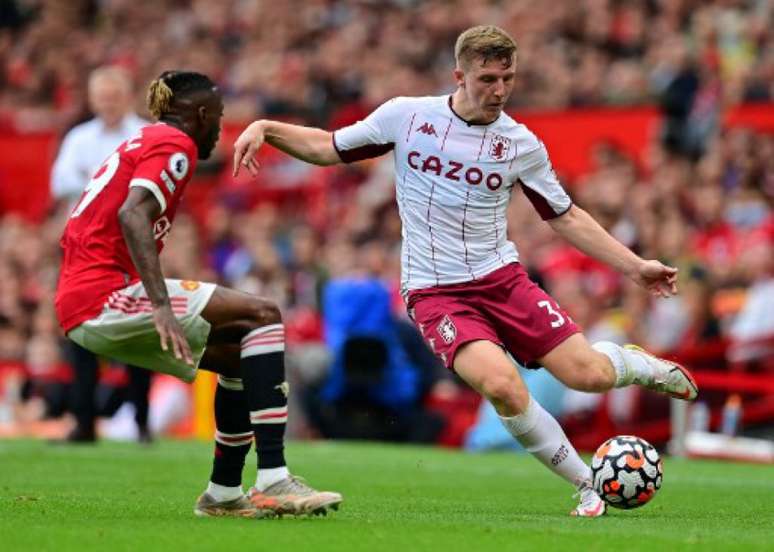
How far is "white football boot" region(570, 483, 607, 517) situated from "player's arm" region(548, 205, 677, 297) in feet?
3.67

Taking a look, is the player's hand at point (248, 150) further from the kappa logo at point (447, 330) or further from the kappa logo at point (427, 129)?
the kappa logo at point (447, 330)

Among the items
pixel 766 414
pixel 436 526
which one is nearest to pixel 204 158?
pixel 436 526

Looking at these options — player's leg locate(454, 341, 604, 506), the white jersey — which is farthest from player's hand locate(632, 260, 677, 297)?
player's leg locate(454, 341, 604, 506)

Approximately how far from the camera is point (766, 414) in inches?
595

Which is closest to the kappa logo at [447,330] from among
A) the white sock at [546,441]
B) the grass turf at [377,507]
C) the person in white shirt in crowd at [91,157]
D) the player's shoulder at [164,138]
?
the white sock at [546,441]

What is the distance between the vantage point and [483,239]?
907 cm

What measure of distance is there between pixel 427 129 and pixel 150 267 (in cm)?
184

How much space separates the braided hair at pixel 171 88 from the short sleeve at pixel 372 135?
2.55ft

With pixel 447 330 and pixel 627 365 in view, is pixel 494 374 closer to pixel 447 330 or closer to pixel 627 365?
pixel 447 330

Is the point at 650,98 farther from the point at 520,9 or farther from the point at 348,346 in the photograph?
the point at 348,346

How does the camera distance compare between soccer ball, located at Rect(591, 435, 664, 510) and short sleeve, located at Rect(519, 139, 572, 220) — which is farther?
short sleeve, located at Rect(519, 139, 572, 220)

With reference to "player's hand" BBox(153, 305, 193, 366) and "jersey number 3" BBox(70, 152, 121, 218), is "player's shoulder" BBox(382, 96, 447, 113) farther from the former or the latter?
"player's hand" BBox(153, 305, 193, 366)

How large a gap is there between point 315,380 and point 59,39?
38.3 feet

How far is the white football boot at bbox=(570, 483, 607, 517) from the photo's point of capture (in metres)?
8.66
